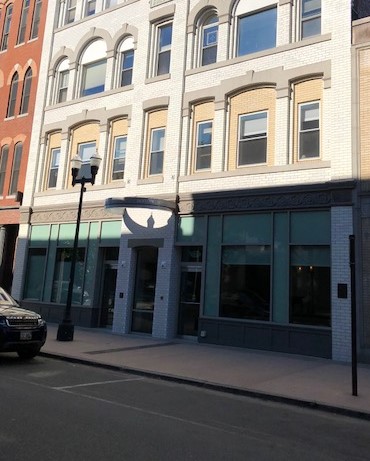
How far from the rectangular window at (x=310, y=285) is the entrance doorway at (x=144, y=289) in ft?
17.5

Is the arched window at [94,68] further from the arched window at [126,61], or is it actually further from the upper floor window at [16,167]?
the upper floor window at [16,167]

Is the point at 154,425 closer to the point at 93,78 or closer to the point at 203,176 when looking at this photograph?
the point at 203,176

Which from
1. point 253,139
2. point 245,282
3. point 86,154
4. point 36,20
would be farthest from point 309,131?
point 36,20

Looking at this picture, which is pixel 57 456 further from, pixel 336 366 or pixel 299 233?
pixel 299 233

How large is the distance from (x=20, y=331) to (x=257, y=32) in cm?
1239

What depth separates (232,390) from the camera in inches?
351

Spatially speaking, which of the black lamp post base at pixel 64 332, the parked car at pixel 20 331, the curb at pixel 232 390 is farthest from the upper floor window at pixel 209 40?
the curb at pixel 232 390

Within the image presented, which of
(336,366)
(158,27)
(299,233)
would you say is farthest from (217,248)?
(158,27)

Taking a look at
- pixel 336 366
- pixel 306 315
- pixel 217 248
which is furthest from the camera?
pixel 217 248

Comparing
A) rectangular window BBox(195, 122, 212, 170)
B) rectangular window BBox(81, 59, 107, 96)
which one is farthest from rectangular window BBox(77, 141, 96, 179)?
rectangular window BBox(195, 122, 212, 170)

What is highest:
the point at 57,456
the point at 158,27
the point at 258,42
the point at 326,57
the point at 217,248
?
the point at 158,27

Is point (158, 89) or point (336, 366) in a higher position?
point (158, 89)

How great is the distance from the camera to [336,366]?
11680 mm

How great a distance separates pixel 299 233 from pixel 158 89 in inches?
319
